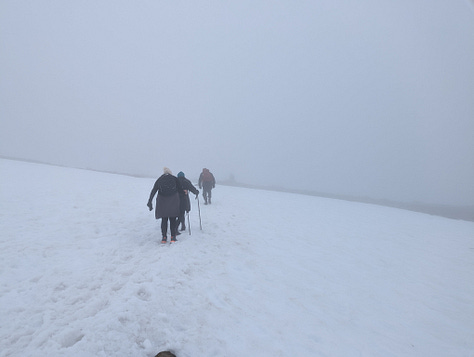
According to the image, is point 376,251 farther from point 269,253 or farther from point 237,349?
point 237,349

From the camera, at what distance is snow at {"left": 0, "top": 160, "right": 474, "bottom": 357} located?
402 cm

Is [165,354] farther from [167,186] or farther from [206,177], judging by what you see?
[206,177]

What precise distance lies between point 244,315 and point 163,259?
3.07 m

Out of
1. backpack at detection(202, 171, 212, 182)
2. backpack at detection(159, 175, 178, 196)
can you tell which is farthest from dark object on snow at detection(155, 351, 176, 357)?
backpack at detection(202, 171, 212, 182)

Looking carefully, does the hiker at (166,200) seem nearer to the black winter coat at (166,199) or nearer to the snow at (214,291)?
the black winter coat at (166,199)

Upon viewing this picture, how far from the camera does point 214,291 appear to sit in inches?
218

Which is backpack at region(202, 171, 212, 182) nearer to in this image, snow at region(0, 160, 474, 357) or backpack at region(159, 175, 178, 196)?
snow at region(0, 160, 474, 357)

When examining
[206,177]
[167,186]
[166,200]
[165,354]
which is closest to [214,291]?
[165,354]

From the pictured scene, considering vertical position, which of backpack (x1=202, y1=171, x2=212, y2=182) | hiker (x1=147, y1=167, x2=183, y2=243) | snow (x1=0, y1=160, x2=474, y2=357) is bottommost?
snow (x1=0, y1=160, x2=474, y2=357)

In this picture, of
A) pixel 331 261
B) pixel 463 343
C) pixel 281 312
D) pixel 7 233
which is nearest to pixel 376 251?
pixel 331 261

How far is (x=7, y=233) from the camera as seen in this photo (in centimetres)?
764

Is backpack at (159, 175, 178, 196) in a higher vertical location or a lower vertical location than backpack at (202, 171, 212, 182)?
lower

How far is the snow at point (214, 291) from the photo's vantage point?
4.02 m

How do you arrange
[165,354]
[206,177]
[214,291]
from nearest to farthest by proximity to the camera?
[165,354] < [214,291] < [206,177]
